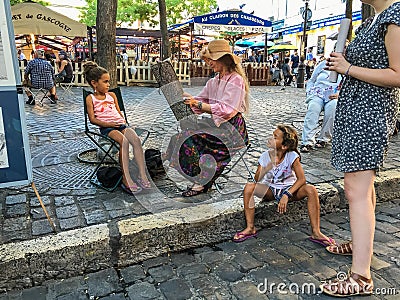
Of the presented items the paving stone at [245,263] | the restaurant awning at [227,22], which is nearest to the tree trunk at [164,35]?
the restaurant awning at [227,22]

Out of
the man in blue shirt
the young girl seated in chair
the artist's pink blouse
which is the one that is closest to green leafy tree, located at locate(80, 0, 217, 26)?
the man in blue shirt

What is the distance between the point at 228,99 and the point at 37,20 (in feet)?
34.8

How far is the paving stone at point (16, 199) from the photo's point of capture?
3.52 meters

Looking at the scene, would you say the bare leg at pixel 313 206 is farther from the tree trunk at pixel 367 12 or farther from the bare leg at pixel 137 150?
the tree trunk at pixel 367 12

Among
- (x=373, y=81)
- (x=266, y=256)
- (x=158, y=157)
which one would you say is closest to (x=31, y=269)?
(x=266, y=256)

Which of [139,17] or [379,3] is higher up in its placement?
[139,17]

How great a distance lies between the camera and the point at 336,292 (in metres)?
2.36

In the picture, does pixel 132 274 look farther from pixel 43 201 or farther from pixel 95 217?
pixel 43 201

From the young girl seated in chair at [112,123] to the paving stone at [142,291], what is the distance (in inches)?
51.2

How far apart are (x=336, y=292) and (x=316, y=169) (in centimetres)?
239

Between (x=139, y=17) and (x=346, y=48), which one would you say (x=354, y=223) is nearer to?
(x=346, y=48)

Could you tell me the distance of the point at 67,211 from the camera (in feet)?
10.8

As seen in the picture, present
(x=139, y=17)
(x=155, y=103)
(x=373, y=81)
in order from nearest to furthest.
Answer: (x=373, y=81) → (x=155, y=103) → (x=139, y=17)

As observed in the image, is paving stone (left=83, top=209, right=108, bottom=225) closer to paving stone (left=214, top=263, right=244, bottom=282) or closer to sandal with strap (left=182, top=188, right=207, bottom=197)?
sandal with strap (left=182, top=188, right=207, bottom=197)
